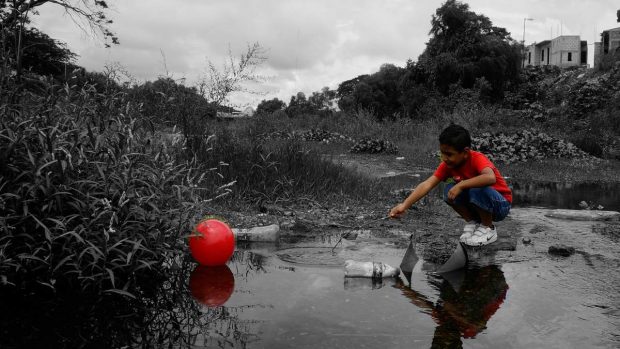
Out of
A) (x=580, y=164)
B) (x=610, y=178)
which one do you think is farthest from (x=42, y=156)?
(x=580, y=164)

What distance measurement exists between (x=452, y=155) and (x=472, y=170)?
295 millimetres

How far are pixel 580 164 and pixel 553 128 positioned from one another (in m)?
7.75

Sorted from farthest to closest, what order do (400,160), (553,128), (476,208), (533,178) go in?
(553,128)
(400,160)
(533,178)
(476,208)

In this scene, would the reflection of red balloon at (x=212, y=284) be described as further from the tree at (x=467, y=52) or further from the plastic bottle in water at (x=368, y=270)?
the tree at (x=467, y=52)

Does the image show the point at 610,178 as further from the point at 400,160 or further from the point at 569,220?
the point at 569,220

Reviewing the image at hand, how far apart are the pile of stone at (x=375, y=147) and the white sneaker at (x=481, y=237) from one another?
39.9 feet

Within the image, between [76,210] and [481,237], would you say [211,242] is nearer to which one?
[76,210]

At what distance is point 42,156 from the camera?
3.23 metres

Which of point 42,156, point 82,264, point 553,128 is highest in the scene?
point 553,128

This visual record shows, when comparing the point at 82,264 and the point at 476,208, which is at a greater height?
the point at 476,208

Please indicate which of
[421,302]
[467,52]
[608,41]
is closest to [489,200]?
[421,302]

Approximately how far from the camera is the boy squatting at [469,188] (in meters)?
4.15

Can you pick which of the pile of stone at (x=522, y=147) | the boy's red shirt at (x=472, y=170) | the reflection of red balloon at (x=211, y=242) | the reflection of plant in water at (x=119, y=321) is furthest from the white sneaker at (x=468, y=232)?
the pile of stone at (x=522, y=147)

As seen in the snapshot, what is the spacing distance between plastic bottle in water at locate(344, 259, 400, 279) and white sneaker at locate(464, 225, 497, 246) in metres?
0.99
